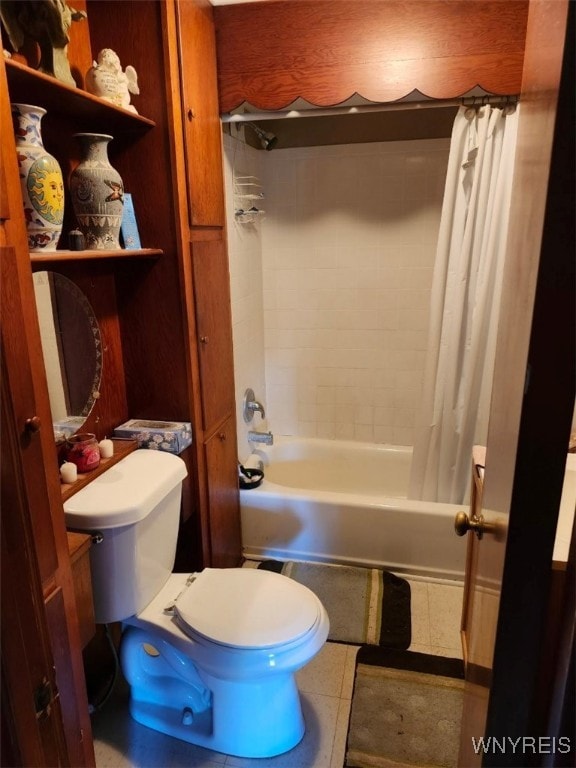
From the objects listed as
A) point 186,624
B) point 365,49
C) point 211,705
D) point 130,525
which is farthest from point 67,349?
point 365,49

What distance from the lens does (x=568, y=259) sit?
0.57 m

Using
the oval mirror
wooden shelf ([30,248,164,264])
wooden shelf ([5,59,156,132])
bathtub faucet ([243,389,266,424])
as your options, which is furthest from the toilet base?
wooden shelf ([5,59,156,132])

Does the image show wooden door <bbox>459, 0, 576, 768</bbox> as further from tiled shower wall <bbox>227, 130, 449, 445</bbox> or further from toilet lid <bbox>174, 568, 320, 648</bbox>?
tiled shower wall <bbox>227, 130, 449, 445</bbox>

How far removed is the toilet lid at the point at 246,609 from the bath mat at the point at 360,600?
0.56 meters

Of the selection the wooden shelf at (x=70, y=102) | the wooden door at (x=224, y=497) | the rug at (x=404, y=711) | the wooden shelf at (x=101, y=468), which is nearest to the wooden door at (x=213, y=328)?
the wooden door at (x=224, y=497)

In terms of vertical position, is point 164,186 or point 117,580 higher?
point 164,186

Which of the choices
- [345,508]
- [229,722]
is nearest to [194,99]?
[345,508]

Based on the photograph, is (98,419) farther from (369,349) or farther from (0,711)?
(369,349)

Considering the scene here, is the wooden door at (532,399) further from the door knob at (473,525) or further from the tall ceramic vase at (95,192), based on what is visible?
the tall ceramic vase at (95,192)

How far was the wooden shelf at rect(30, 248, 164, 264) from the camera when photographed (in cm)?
121

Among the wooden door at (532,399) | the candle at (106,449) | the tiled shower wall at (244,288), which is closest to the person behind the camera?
the wooden door at (532,399)

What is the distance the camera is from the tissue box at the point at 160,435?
1752 mm

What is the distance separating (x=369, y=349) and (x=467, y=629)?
5.07ft

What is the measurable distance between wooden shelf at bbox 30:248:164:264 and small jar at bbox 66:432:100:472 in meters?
0.52
